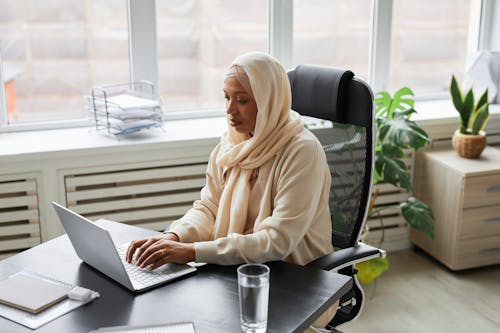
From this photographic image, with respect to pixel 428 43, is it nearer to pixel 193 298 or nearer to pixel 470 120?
pixel 470 120

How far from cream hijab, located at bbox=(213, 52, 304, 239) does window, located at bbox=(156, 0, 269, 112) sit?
143cm

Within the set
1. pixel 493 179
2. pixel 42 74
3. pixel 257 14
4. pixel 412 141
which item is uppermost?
pixel 257 14

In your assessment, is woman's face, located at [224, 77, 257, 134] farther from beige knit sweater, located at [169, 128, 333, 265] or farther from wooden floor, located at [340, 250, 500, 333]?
wooden floor, located at [340, 250, 500, 333]

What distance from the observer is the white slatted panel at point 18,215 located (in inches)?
115

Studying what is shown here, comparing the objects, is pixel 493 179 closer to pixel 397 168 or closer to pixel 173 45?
pixel 397 168

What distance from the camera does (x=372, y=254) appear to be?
6.66 ft

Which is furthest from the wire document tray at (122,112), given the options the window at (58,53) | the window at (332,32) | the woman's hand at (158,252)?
the woman's hand at (158,252)

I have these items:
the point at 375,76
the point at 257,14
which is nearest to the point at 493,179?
the point at 375,76

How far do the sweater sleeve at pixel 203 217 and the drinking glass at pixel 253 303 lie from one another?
24.0 inches

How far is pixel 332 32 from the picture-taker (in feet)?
12.0

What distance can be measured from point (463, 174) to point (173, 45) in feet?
5.07

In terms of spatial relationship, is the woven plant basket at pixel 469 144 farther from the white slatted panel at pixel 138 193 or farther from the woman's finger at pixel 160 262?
the woman's finger at pixel 160 262

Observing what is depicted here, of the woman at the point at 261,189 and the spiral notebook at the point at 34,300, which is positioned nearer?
the spiral notebook at the point at 34,300

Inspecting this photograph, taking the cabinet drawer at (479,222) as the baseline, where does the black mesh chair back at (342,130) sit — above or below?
above
